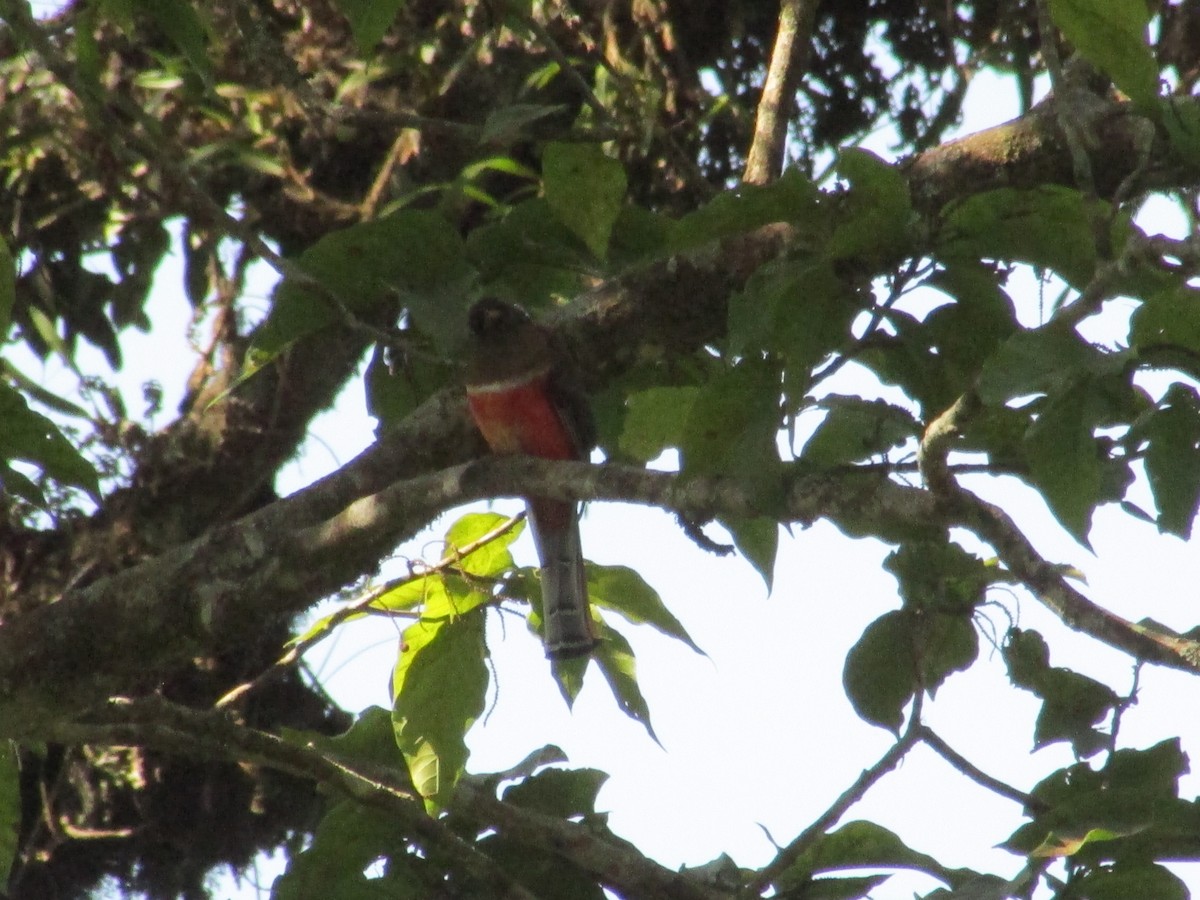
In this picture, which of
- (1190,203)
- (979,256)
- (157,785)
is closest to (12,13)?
(979,256)

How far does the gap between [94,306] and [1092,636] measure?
4.02 m

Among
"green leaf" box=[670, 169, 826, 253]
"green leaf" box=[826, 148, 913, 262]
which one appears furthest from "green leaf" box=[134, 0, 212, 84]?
"green leaf" box=[826, 148, 913, 262]

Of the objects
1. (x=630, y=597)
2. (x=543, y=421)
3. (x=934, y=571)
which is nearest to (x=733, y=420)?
(x=934, y=571)

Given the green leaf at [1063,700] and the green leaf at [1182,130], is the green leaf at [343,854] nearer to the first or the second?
the green leaf at [1063,700]

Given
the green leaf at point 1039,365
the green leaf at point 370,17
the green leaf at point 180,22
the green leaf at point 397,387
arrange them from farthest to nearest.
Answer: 1. the green leaf at point 397,387
2. the green leaf at point 180,22
3. the green leaf at point 370,17
4. the green leaf at point 1039,365

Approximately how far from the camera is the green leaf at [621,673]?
322 centimetres

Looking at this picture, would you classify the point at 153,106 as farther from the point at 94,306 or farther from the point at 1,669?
the point at 1,669

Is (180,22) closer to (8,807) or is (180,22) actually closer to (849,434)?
(849,434)

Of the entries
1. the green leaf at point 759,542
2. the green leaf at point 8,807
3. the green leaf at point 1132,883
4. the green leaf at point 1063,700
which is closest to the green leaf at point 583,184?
the green leaf at point 759,542

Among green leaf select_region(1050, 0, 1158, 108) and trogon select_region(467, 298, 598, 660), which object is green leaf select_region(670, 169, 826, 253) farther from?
trogon select_region(467, 298, 598, 660)

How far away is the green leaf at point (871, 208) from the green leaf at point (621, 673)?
4.39 ft

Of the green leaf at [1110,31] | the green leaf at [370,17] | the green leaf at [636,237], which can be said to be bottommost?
Result: the green leaf at [1110,31]

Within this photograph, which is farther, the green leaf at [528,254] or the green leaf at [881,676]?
the green leaf at [528,254]

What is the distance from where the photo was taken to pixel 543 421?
4.11 m
